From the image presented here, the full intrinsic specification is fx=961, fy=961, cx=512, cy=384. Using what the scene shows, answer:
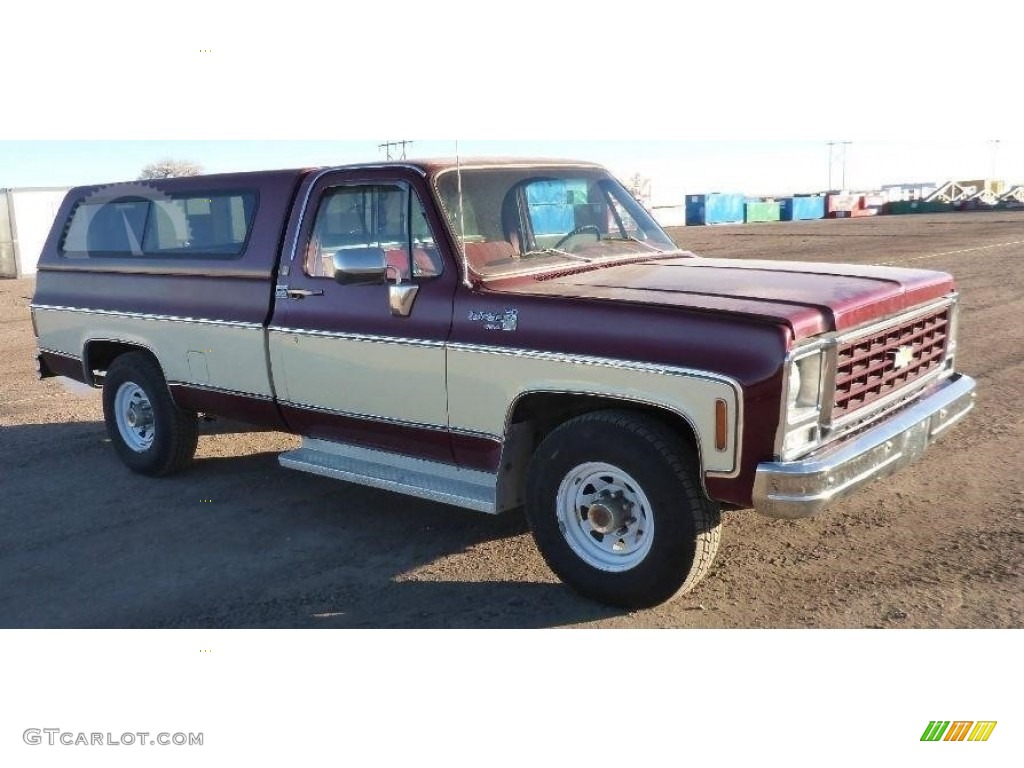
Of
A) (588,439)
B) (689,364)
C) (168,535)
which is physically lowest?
(168,535)

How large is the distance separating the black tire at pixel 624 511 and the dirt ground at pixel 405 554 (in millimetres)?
153

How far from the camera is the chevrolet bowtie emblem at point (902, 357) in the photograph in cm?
413

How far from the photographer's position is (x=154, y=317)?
5.79 metres

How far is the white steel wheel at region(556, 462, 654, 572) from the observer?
12.7ft

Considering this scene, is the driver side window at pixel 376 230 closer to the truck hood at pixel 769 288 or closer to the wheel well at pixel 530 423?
the truck hood at pixel 769 288

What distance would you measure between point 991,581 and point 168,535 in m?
3.95

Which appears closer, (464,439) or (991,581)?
(991,581)

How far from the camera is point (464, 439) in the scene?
14.3ft

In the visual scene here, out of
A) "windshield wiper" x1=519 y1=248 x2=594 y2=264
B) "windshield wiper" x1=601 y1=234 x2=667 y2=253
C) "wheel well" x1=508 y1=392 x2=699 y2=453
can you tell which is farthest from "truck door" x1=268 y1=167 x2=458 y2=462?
"windshield wiper" x1=601 y1=234 x2=667 y2=253

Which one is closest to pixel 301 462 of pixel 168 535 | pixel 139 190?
pixel 168 535

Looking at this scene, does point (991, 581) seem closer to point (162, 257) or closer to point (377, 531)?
point (377, 531)

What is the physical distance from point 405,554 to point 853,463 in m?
2.16

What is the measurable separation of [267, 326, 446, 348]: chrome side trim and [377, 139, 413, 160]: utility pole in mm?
846

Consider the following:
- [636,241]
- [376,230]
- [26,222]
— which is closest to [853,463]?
[636,241]
